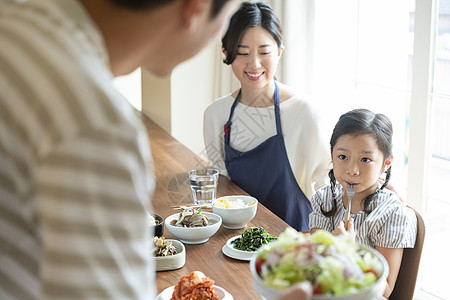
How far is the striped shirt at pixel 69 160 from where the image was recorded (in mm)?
563

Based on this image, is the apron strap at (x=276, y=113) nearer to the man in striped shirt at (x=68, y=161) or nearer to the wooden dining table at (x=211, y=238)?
the wooden dining table at (x=211, y=238)

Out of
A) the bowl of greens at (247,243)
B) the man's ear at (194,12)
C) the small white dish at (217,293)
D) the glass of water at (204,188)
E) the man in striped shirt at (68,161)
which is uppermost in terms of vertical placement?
the man's ear at (194,12)

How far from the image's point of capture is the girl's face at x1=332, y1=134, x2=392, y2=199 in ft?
5.97

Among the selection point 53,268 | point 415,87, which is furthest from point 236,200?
point 53,268

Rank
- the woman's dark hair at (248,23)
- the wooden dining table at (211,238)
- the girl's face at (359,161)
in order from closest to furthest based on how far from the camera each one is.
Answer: the wooden dining table at (211,238) → the girl's face at (359,161) → the woman's dark hair at (248,23)

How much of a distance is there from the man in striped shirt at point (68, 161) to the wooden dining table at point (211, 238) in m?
0.84

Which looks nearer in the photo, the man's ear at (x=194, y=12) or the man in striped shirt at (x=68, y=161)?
the man in striped shirt at (x=68, y=161)

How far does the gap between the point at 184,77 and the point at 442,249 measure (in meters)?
1.95

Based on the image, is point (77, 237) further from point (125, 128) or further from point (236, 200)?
point (236, 200)

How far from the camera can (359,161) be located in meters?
1.83

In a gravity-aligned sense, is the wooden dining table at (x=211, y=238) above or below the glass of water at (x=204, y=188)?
below

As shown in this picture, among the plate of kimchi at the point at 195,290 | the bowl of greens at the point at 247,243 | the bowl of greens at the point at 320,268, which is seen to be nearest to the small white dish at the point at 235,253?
the bowl of greens at the point at 247,243

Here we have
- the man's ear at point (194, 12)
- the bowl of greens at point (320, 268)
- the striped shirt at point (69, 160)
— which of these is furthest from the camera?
the bowl of greens at point (320, 268)

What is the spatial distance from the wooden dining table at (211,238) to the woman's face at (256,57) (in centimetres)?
45
